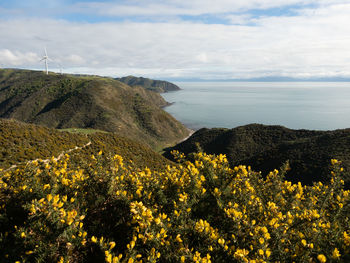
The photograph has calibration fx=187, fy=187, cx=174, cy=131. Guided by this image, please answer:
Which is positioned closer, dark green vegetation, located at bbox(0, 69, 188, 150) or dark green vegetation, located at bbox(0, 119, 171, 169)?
dark green vegetation, located at bbox(0, 119, 171, 169)

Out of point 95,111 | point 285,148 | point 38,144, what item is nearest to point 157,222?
point 38,144

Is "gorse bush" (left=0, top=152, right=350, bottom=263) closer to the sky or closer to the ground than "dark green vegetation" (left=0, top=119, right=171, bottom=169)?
closer to the sky

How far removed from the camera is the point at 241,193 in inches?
256

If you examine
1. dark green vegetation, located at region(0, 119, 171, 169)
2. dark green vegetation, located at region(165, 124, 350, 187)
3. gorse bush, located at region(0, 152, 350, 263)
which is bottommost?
dark green vegetation, located at region(165, 124, 350, 187)

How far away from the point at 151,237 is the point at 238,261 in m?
2.04

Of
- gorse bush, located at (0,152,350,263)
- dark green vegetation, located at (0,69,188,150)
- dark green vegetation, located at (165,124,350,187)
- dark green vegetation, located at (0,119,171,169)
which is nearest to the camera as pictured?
gorse bush, located at (0,152,350,263)

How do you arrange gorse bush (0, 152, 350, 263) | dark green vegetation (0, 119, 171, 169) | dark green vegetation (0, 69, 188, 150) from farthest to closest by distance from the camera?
dark green vegetation (0, 69, 188, 150) < dark green vegetation (0, 119, 171, 169) < gorse bush (0, 152, 350, 263)

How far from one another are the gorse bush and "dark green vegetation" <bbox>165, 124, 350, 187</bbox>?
905 cm

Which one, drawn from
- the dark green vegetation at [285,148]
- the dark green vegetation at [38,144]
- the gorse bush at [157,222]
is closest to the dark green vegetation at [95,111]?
the dark green vegetation at [285,148]

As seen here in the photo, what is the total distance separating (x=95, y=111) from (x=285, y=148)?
316ft

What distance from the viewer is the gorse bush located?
4324 mm

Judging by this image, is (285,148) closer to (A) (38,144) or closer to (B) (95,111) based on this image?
(A) (38,144)

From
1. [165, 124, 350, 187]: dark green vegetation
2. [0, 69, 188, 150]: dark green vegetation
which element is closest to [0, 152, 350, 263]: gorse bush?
[165, 124, 350, 187]: dark green vegetation

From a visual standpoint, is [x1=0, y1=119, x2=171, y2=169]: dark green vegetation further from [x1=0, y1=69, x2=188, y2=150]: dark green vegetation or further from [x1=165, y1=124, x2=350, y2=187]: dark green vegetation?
[x1=0, y1=69, x2=188, y2=150]: dark green vegetation
